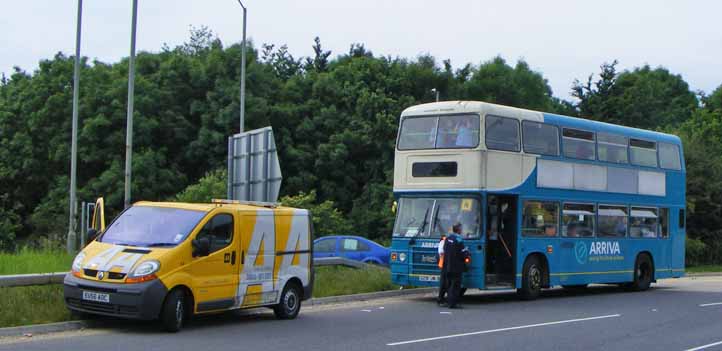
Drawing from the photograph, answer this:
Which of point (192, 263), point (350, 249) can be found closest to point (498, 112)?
point (350, 249)

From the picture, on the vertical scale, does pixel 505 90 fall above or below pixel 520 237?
above

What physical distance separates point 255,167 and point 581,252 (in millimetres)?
8823

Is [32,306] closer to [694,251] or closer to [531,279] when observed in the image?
[531,279]

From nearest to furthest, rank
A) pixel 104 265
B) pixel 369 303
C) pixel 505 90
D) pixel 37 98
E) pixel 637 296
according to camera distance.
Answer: pixel 104 265
pixel 369 303
pixel 637 296
pixel 37 98
pixel 505 90

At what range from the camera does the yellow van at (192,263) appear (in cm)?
1359

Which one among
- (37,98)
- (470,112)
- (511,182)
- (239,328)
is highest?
(37,98)

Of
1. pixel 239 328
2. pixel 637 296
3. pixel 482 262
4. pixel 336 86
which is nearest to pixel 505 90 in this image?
pixel 336 86

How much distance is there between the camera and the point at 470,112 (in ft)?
68.7

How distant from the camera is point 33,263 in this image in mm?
18375

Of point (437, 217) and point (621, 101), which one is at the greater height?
point (621, 101)

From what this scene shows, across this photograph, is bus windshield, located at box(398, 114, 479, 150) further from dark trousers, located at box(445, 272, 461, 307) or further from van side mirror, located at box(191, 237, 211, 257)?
van side mirror, located at box(191, 237, 211, 257)

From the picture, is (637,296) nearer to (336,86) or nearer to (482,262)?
(482,262)

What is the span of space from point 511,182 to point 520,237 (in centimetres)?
138

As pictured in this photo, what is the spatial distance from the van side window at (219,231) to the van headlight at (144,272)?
111cm
